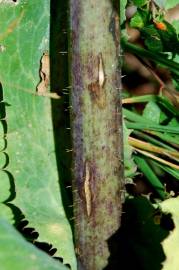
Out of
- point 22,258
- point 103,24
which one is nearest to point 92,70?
point 103,24

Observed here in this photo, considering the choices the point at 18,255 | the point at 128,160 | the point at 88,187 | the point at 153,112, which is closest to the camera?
the point at 18,255

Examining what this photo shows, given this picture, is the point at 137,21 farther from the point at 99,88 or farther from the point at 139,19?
the point at 99,88

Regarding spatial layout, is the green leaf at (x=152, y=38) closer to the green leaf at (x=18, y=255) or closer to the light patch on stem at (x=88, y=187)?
the light patch on stem at (x=88, y=187)

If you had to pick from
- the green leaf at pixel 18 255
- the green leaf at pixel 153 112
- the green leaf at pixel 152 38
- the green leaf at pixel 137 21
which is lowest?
the green leaf at pixel 18 255

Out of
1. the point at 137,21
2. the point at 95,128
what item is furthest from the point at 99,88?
the point at 137,21

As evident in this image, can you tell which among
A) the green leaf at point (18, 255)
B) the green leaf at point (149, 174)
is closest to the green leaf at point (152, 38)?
the green leaf at point (149, 174)

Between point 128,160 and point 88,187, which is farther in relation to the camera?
point 128,160

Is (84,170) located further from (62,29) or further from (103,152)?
(62,29)
